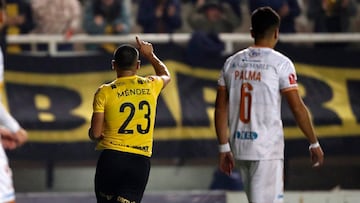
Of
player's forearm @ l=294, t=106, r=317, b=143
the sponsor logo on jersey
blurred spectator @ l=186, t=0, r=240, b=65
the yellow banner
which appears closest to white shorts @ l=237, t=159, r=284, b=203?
the sponsor logo on jersey

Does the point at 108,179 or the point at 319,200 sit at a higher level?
the point at 108,179

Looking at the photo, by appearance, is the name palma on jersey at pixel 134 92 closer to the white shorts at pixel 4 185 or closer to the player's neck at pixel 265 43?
the player's neck at pixel 265 43

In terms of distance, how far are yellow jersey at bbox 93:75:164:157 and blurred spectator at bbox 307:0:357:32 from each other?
689 centimetres

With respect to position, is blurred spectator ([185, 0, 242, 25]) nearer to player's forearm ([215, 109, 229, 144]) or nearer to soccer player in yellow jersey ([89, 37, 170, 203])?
soccer player in yellow jersey ([89, 37, 170, 203])

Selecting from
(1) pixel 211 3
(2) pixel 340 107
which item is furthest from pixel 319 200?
(1) pixel 211 3

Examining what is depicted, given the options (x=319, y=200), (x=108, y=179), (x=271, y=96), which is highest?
(x=271, y=96)

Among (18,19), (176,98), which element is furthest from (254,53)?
(18,19)

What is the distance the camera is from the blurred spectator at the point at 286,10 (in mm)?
15945

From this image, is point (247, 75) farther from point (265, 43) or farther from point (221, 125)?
point (221, 125)

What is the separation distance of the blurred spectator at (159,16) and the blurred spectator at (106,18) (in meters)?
0.30

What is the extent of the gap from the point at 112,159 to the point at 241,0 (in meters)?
7.44

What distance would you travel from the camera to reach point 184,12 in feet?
55.6

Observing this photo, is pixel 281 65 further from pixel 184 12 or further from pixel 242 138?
pixel 184 12

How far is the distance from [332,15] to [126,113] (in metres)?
7.17
